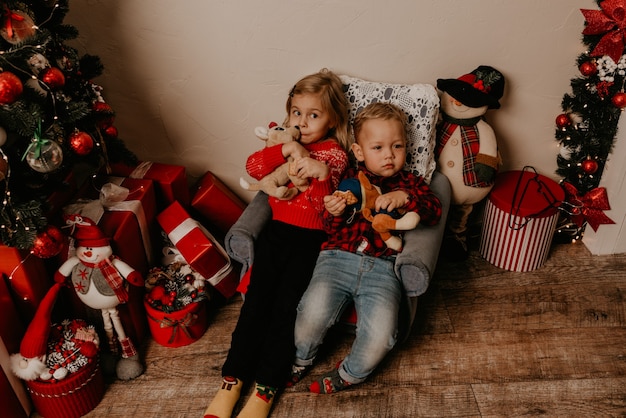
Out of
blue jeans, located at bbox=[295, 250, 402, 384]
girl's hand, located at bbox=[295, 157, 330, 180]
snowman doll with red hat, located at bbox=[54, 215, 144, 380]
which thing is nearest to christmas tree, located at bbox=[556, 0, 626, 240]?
blue jeans, located at bbox=[295, 250, 402, 384]

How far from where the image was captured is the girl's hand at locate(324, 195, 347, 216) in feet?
6.21

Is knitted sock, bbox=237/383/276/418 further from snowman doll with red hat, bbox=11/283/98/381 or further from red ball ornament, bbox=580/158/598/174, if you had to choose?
red ball ornament, bbox=580/158/598/174

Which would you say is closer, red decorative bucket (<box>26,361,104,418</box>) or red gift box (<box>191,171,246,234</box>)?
red decorative bucket (<box>26,361,104,418</box>)

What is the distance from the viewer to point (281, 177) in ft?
6.68

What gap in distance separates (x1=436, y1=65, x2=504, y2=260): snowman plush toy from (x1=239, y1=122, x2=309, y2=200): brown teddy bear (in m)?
0.62

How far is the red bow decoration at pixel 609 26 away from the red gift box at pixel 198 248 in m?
1.60

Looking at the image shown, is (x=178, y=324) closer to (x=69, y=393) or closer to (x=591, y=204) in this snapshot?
(x=69, y=393)

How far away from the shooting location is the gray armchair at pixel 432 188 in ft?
6.34

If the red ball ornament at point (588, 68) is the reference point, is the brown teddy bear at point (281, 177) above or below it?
below

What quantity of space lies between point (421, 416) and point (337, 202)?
749 millimetres

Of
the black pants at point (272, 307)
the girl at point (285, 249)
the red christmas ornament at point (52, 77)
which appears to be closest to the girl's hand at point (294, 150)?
the girl at point (285, 249)

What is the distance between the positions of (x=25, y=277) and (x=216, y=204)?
780 millimetres

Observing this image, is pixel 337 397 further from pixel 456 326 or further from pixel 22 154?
pixel 22 154

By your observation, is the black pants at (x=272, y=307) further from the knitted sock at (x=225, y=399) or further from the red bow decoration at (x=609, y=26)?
the red bow decoration at (x=609, y=26)
